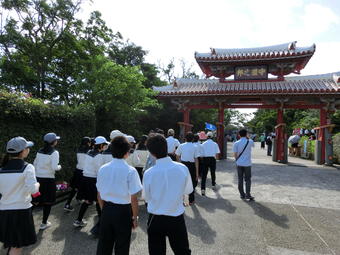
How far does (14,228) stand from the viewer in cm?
276

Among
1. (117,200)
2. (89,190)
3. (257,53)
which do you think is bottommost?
(89,190)

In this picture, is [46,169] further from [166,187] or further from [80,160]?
[166,187]

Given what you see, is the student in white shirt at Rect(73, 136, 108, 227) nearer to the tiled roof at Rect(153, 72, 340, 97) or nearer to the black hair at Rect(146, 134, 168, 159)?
the black hair at Rect(146, 134, 168, 159)

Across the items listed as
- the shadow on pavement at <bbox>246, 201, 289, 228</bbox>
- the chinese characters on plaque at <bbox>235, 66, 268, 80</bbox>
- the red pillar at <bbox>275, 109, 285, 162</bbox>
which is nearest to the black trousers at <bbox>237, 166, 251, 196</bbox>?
the shadow on pavement at <bbox>246, 201, 289, 228</bbox>

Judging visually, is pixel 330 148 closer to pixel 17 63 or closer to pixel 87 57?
pixel 87 57

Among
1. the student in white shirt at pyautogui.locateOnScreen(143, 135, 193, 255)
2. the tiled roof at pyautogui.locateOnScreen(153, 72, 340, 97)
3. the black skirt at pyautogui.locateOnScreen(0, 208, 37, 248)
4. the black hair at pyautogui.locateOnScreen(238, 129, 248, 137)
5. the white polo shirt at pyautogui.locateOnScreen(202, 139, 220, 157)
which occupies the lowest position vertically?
the black skirt at pyautogui.locateOnScreen(0, 208, 37, 248)

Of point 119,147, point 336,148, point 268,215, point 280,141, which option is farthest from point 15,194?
point 336,148

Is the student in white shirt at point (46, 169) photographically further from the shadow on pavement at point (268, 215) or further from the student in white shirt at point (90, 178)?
the shadow on pavement at point (268, 215)

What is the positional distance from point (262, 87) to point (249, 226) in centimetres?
931

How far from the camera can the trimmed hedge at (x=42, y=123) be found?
5.34 meters

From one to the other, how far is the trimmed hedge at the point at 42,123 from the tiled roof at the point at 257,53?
8.34 meters

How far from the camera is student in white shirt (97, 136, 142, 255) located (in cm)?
253

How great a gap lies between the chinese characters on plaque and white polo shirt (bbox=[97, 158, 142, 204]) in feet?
40.5

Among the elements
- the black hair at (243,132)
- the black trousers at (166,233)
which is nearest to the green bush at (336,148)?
the black hair at (243,132)
